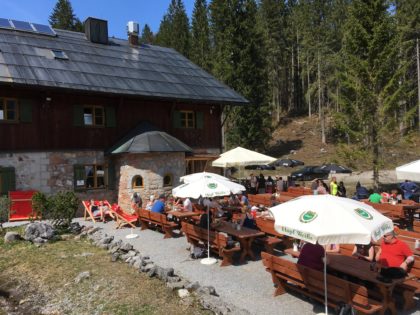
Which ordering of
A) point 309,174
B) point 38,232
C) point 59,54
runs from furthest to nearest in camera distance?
point 309,174 → point 59,54 → point 38,232

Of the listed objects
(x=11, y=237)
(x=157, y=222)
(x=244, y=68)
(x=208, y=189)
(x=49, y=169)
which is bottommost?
(x=11, y=237)

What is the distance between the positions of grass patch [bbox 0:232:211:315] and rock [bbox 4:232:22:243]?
0.72 meters

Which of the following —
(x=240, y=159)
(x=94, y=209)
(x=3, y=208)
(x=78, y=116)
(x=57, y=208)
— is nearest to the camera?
(x=57, y=208)

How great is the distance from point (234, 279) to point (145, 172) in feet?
32.0

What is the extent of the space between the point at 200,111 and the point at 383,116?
9.63 m

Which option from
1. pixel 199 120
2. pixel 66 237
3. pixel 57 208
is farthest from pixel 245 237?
pixel 199 120

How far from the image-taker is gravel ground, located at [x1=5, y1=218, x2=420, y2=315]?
22.6 feet

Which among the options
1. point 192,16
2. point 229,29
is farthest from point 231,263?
point 192,16

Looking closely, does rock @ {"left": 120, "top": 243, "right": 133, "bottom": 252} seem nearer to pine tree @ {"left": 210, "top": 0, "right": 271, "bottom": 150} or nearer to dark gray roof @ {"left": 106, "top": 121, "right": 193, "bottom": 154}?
dark gray roof @ {"left": 106, "top": 121, "right": 193, "bottom": 154}

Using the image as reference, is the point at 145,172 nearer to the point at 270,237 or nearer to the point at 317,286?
the point at 270,237

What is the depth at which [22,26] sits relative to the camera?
20484 mm

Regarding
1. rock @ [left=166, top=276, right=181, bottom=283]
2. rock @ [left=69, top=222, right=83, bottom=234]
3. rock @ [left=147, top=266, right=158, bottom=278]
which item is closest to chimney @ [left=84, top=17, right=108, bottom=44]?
rock @ [left=69, top=222, right=83, bottom=234]

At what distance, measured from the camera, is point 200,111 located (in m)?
22.0

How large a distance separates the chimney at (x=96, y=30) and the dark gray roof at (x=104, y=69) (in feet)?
1.35
